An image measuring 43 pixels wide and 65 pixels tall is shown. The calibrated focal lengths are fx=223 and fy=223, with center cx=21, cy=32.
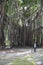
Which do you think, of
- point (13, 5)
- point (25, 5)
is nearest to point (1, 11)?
point (13, 5)

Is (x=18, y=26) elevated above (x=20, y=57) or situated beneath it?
elevated above

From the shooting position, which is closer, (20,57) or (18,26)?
(20,57)

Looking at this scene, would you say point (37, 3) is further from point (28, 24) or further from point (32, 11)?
point (28, 24)

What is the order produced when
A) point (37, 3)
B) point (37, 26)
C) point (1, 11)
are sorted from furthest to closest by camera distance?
point (37, 3) → point (37, 26) → point (1, 11)

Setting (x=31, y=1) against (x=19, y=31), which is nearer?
(x=19, y=31)

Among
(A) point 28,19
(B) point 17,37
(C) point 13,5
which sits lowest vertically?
(B) point 17,37

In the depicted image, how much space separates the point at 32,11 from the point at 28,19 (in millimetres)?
1045

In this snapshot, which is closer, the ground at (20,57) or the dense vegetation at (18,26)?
the ground at (20,57)

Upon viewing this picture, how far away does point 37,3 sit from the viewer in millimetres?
9461

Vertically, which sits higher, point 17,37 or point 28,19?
point 28,19

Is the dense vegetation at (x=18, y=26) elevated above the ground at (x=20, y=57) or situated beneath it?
elevated above

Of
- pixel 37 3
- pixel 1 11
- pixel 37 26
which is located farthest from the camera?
pixel 37 3

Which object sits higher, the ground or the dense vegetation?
the dense vegetation

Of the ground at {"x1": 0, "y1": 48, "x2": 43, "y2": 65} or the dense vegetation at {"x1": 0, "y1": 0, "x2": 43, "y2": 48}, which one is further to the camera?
the dense vegetation at {"x1": 0, "y1": 0, "x2": 43, "y2": 48}
